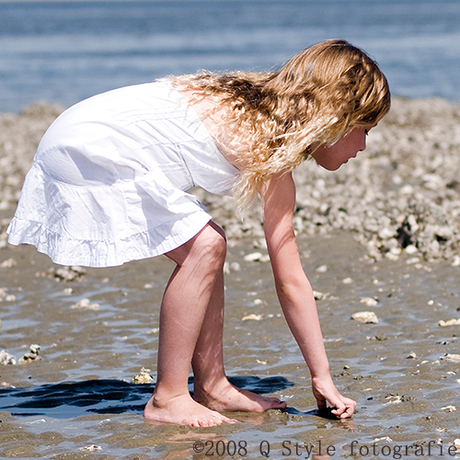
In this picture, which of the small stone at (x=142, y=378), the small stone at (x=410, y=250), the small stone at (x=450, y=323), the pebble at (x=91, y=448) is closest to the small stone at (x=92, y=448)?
the pebble at (x=91, y=448)

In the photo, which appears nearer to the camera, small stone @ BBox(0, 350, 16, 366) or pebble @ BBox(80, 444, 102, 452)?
pebble @ BBox(80, 444, 102, 452)

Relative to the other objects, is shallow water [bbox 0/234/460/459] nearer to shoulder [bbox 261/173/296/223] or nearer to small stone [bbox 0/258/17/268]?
small stone [bbox 0/258/17/268]

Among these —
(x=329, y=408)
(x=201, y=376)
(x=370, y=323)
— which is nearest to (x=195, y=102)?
(x=201, y=376)

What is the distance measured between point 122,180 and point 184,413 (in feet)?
3.30

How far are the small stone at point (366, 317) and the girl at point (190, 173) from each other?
1.34m

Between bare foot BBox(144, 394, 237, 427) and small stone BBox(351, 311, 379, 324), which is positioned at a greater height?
small stone BBox(351, 311, 379, 324)

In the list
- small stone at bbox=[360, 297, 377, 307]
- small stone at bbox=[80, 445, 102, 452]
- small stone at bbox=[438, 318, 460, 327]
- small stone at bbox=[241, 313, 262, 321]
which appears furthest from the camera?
small stone at bbox=[360, 297, 377, 307]

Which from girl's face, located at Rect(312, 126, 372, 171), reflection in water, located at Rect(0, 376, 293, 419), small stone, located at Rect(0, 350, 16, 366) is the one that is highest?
girl's face, located at Rect(312, 126, 372, 171)

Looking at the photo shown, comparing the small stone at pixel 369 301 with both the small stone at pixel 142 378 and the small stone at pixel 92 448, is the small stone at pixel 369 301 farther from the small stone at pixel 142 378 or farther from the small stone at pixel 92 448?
the small stone at pixel 92 448

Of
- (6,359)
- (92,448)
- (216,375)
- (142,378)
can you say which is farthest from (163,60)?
(92,448)

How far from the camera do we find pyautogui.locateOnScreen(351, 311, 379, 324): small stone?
4488 mm

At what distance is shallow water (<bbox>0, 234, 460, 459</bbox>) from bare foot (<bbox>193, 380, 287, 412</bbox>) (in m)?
0.05

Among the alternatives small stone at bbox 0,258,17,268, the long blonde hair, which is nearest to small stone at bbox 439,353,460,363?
the long blonde hair

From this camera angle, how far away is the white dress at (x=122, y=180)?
302cm
